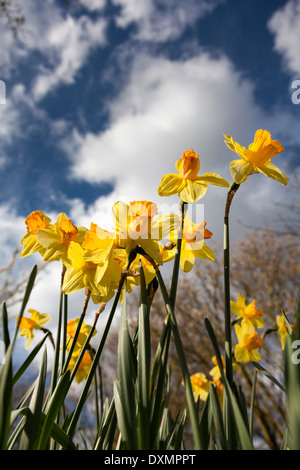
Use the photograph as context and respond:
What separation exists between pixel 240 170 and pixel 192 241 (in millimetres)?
178

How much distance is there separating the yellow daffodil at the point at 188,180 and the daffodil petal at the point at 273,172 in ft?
0.29

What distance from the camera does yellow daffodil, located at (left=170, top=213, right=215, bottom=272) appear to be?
0.73m

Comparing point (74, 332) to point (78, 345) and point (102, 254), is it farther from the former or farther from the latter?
point (102, 254)

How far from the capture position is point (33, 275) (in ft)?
1.73

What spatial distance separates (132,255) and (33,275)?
0.55 ft

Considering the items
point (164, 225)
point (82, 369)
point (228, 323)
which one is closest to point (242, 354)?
point (82, 369)

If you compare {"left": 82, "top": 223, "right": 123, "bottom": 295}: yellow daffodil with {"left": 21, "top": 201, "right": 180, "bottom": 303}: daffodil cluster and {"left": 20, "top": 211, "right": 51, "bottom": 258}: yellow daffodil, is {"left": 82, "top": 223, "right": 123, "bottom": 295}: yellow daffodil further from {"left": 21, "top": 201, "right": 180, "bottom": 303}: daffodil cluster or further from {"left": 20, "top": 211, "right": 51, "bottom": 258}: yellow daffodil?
{"left": 20, "top": 211, "right": 51, "bottom": 258}: yellow daffodil

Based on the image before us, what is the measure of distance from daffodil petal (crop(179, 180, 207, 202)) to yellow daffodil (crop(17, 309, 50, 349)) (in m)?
0.78

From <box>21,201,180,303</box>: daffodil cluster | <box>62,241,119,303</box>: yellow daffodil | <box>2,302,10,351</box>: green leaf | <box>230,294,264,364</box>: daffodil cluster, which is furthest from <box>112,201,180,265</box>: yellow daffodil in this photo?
<box>230,294,264,364</box>: daffodil cluster

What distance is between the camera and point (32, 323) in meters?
1.21

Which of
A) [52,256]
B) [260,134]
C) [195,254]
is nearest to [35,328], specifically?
[52,256]

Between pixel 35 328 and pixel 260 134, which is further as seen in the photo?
pixel 35 328

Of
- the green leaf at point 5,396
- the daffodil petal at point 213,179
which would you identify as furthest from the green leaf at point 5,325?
the daffodil petal at point 213,179
